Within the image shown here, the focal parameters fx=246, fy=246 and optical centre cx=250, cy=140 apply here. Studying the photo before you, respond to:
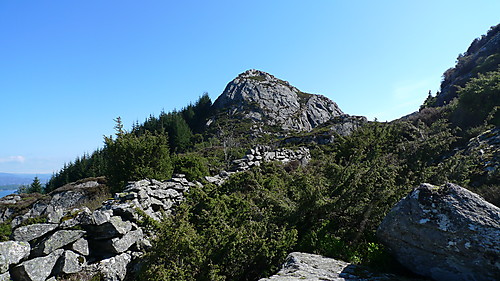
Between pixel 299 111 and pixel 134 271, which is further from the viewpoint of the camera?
pixel 299 111

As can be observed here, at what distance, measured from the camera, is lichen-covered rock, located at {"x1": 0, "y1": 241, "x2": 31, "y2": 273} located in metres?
3.79

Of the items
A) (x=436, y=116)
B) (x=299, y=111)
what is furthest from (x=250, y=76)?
(x=436, y=116)

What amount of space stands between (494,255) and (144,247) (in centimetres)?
608

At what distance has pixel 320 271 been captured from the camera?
3.72 metres

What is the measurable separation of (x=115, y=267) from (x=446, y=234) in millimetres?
5772

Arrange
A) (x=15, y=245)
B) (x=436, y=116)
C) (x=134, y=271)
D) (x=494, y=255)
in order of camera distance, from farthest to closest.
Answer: (x=436, y=116)
(x=134, y=271)
(x=15, y=245)
(x=494, y=255)

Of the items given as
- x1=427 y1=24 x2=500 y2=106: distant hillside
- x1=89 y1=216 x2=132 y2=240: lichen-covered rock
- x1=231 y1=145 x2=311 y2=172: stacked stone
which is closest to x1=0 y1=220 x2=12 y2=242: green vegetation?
x1=89 y1=216 x2=132 y2=240: lichen-covered rock

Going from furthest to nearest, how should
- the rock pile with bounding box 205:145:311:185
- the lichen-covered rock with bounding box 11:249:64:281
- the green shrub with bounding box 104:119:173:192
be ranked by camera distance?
1. the rock pile with bounding box 205:145:311:185
2. the green shrub with bounding box 104:119:173:192
3. the lichen-covered rock with bounding box 11:249:64:281

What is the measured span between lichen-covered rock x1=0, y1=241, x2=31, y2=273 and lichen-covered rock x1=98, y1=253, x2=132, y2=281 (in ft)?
3.98

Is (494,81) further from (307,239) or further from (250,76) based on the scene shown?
(250,76)

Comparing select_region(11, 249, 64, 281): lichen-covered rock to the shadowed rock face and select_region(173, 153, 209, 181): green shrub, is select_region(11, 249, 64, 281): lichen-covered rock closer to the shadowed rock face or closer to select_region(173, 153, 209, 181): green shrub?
select_region(173, 153, 209, 181): green shrub

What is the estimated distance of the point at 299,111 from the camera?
6819 centimetres

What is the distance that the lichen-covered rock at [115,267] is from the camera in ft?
15.3

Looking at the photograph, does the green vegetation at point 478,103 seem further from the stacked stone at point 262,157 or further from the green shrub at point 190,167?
the green shrub at point 190,167
